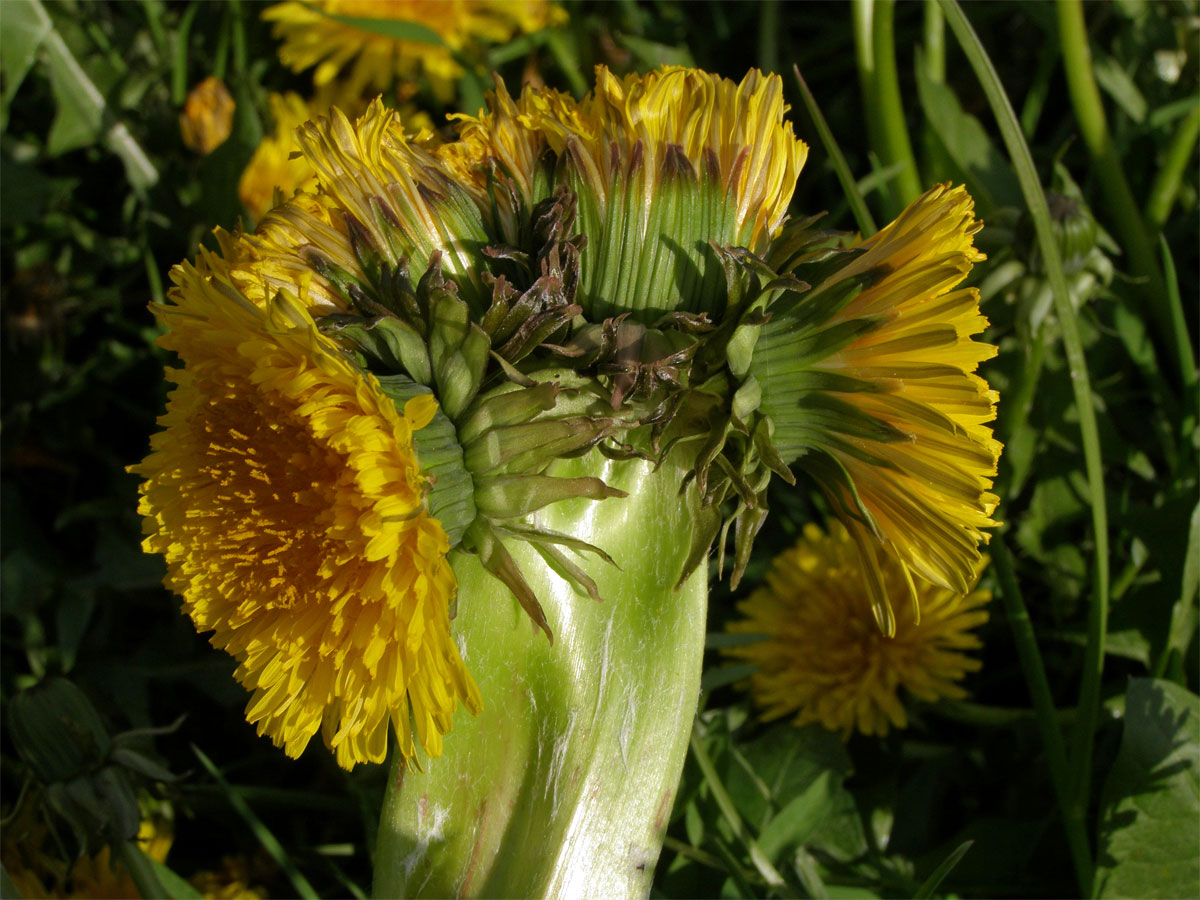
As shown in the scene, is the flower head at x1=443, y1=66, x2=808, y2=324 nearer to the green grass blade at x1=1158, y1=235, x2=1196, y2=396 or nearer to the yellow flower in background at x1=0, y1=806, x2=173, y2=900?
the green grass blade at x1=1158, y1=235, x2=1196, y2=396

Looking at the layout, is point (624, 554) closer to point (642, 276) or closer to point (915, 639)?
point (642, 276)

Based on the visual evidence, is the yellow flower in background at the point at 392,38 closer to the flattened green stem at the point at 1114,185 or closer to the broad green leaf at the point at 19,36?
the broad green leaf at the point at 19,36

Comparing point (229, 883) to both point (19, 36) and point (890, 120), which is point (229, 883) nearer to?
point (19, 36)

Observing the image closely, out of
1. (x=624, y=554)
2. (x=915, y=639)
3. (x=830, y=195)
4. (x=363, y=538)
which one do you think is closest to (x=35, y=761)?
(x=363, y=538)

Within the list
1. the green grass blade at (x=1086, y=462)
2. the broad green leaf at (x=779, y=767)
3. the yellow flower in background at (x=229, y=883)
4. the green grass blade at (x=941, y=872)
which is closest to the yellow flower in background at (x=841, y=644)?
the broad green leaf at (x=779, y=767)

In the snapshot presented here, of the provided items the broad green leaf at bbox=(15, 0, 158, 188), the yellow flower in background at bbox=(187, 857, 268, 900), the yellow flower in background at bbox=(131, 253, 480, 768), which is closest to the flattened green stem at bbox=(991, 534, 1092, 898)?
the yellow flower in background at bbox=(131, 253, 480, 768)

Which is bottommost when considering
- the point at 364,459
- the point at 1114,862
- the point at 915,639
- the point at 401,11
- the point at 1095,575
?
the point at 1114,862
